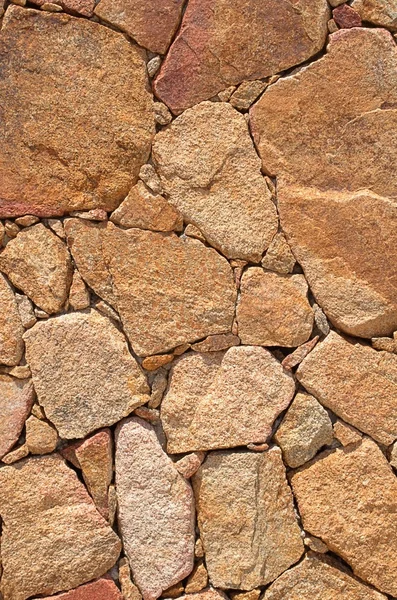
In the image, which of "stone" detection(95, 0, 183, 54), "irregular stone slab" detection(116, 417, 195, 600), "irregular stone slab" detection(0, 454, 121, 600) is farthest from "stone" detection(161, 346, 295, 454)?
"stone" detection(95, 0, 183, 54)

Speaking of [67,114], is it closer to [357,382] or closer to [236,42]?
[236,42]

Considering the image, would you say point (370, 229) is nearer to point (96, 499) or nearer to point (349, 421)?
point (349, 421)

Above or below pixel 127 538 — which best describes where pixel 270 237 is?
above

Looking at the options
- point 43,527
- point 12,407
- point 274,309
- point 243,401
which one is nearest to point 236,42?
point 274,309

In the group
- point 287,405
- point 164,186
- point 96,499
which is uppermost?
point 164,186

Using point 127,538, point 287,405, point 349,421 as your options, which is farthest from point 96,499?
point 349,421

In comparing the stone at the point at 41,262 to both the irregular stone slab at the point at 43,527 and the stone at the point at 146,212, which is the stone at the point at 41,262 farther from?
the irregular stone slab at the point at 43,527
